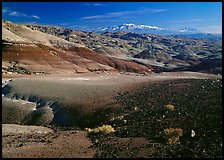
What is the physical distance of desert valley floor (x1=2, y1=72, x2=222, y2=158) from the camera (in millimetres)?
14422

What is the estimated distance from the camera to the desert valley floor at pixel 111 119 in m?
14.4

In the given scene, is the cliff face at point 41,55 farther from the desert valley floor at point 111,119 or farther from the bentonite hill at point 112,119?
the desert valley floor at point 111,119

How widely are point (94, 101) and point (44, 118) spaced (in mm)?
4199

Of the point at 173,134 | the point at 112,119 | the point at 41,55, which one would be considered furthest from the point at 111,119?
the point at 41,55

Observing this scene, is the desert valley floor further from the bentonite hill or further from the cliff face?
the cliff face

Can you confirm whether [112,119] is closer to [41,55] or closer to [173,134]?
[173,134]

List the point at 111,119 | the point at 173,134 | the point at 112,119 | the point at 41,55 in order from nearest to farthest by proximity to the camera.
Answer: the point at 173,134 < the point at 112,119 < the point at 111,119 < the point at 41,55

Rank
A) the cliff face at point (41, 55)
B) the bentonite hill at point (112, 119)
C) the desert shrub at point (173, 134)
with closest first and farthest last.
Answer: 1. the bentonite hill at point (112, 119)
2. the desert shrub at point (173, 134)
3. the cliff face at point (41, 55)

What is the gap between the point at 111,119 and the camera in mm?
22781

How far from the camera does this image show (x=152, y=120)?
18906 millimetres

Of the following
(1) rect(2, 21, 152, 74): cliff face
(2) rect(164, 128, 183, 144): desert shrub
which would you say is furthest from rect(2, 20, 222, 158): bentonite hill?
(1) rect(2, 21, 152, 74): cliff face

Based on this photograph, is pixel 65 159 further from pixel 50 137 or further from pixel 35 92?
pixel 35 92

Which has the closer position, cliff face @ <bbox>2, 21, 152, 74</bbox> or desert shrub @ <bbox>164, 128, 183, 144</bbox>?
desert shrub @ <bbox>164, 128, 183, 144</bbox>

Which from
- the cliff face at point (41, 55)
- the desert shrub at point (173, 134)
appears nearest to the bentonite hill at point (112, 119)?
the desert shrub at point (173, 134)
